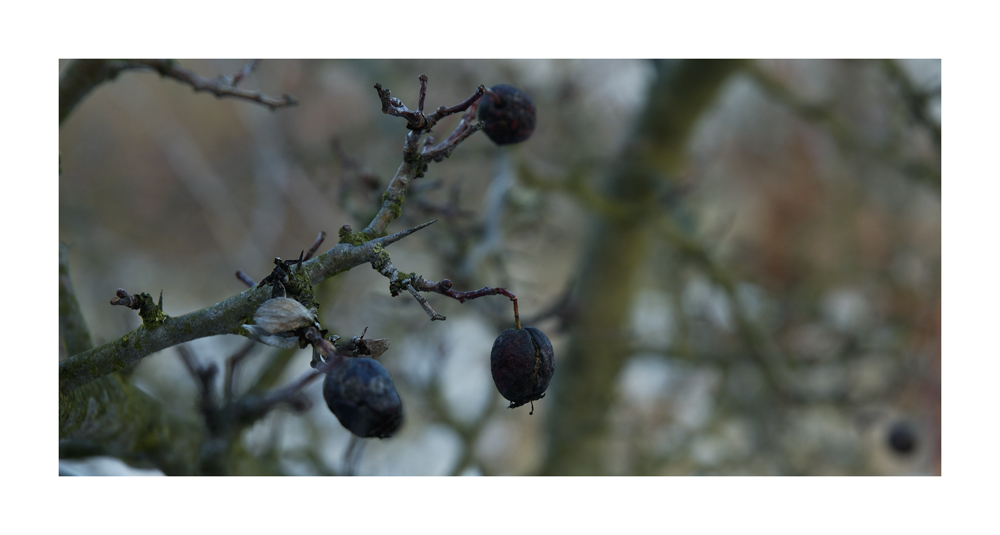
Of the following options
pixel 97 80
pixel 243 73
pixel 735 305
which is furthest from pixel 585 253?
pixel 97 80

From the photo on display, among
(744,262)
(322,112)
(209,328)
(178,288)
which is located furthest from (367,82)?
(209,328)

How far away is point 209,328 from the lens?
929mm

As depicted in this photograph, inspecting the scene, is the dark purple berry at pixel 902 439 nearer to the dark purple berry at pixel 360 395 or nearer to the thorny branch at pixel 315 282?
the thorny branch at pixel 315 282

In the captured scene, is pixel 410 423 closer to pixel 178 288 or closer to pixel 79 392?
pixel 79 392

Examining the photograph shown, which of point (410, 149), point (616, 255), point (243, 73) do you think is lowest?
point (410, 149)

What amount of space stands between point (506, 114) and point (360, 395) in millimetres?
725

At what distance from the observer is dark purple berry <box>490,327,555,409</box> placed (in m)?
1.03

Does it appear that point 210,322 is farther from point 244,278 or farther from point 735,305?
point 735,305

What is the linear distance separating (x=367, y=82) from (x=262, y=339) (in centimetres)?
641

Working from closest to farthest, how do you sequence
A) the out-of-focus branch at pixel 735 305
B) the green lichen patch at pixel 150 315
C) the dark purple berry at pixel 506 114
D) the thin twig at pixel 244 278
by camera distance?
the green lichen patch at pixel 150 315 < the thin twig at pixel 244 278 < the dark purple berry at pixel 506 114 < the out-of-focus branch at pixel 735 305

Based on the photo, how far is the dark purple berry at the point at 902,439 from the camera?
3.24 metres

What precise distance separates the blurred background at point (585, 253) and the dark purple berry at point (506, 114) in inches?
25.2

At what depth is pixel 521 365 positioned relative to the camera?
1030mm

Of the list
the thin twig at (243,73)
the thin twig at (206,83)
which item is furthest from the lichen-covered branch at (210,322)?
the thin twig at (243,73)
